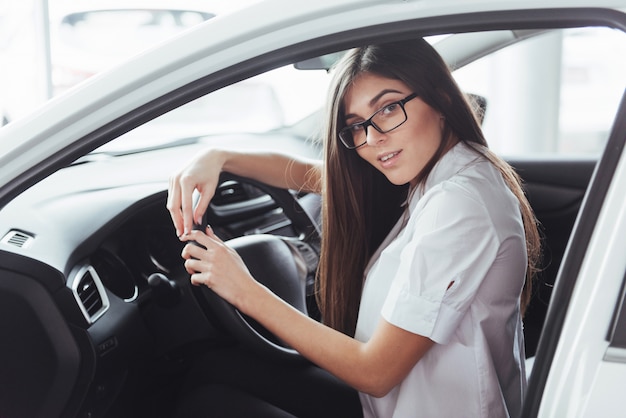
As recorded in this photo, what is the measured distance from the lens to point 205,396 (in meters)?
1.40

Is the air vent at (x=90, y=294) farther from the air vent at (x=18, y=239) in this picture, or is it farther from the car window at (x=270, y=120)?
the car window at (x=270, y=120)

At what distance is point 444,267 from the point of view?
1.04 meters

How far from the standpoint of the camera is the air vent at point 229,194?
6.15 feet

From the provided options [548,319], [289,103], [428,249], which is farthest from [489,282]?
[289,103]

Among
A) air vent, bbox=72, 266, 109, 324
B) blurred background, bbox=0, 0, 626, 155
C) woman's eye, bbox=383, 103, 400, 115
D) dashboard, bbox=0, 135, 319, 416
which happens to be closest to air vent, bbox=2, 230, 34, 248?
dashboard, bbox=0, 135, 319, 416

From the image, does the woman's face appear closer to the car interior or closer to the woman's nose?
the woman's nose

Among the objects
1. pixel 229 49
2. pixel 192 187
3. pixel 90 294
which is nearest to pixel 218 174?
pixel 192 187

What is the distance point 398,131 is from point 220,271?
397 millimetres

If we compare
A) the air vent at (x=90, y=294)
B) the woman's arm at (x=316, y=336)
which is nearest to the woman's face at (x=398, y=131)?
the woman's arm at (x=316, y=336)

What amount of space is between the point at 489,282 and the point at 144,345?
814 mm

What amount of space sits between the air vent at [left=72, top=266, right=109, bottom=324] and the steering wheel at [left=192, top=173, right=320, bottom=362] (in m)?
0.19

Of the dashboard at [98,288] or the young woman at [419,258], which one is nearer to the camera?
the young woman at [419,258]

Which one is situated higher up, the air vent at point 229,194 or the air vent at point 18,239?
the air vent at point 18,239

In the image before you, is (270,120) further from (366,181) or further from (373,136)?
(373,136)
